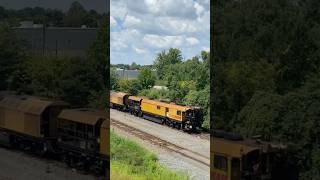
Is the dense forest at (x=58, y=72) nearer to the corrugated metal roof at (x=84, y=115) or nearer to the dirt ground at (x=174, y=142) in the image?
the corrugated metal roof at (x=84, y=115)

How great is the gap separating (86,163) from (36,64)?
4.48 ft

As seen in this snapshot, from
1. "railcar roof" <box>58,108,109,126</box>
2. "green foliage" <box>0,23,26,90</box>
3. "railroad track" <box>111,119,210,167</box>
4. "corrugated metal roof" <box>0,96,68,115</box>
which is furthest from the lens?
"green foliage" <box>0,23,26,90</box>

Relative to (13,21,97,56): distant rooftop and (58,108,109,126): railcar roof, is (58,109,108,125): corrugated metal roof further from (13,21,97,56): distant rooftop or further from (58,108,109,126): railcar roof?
(13,21,97,56): distant rooftop

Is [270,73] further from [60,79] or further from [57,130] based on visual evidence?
[57,130]

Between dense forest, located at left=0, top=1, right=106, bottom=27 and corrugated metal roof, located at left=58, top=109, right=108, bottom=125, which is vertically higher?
dense forest, located at left=0, top=1, right=106, bottom=27

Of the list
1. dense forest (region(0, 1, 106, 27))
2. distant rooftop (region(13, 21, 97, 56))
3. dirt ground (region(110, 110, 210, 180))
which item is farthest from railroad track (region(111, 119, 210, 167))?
dense forest (region(0, 1, 106, 27))

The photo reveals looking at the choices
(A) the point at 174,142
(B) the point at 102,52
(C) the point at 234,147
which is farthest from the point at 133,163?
(B) the point at 102,52

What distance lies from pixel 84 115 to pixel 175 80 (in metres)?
1.12

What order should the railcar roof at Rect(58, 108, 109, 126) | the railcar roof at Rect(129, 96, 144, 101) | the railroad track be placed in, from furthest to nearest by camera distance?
the railcar roof at Rect(58, 108, 109, 126), the railcar roof at Rect(129, 96, 144, 101), the railroad track

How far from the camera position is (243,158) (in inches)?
175

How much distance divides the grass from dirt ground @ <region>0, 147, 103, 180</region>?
450 mm

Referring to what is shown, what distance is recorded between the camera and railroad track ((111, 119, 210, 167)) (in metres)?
3.89

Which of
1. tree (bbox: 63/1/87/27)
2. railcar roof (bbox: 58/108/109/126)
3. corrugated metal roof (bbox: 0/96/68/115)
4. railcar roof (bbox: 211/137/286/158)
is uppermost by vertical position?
tree (bbox: 63/1/87/27)

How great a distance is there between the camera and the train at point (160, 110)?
4047mm
